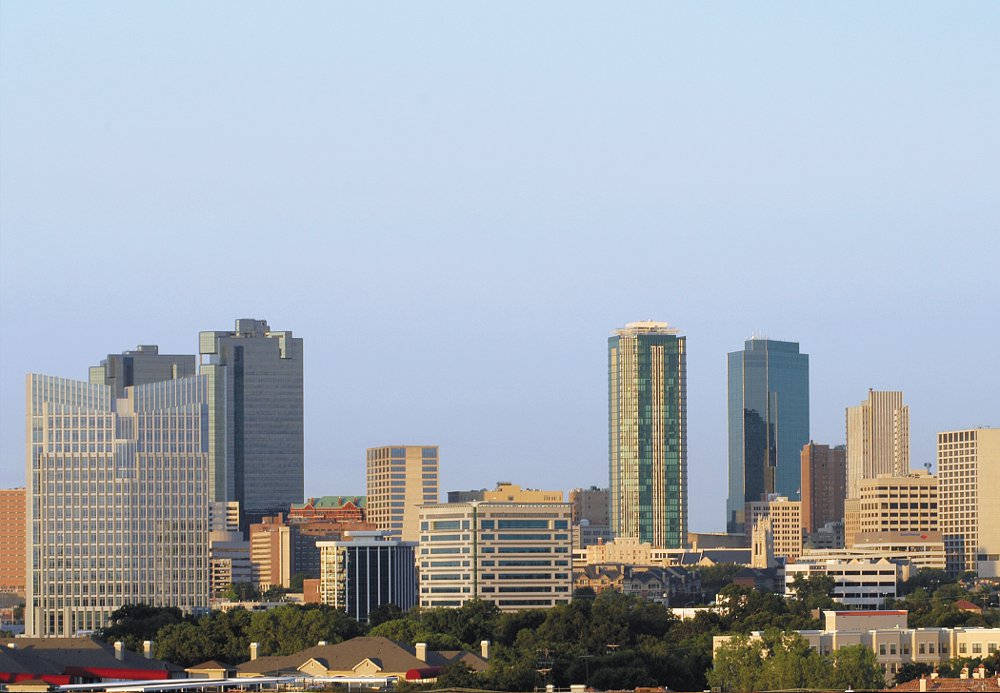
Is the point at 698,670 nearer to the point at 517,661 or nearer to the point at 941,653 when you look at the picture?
the point at 517,661

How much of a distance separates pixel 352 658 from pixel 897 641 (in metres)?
45.8

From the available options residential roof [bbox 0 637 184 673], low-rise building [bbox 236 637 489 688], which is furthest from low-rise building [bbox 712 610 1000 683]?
residential roof [bbox 0 637 184 673]

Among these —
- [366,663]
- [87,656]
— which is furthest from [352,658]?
[87,656]

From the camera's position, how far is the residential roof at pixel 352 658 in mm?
172250

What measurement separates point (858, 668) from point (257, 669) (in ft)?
148

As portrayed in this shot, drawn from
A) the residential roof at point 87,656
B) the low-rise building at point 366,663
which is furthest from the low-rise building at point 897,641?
the residential roof at point 87,656

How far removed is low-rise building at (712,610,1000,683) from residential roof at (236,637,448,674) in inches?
943

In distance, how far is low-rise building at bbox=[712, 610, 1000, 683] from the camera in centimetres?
18438

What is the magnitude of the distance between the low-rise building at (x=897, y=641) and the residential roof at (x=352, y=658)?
943 inches

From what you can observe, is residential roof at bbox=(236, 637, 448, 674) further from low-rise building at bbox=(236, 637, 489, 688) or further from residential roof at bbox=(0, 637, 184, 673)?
residential roof at bbox=(0, 637, 184, 673)

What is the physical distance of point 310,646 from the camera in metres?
197

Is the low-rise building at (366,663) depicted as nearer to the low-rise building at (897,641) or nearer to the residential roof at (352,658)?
the residential roof at (352,658)

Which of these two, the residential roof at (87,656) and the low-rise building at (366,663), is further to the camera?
the low-rise building at (366,663)

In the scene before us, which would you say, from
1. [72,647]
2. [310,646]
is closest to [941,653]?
[310,646]
